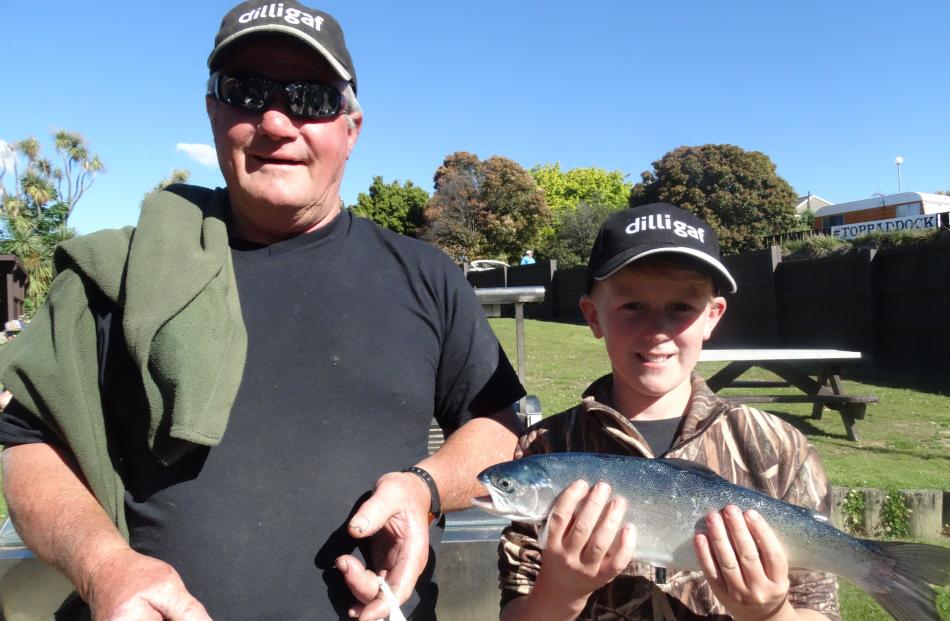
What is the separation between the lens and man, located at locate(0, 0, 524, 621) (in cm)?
191

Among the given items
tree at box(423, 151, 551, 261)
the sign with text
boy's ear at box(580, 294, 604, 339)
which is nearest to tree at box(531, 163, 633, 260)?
tree at box(423, 151, 551, 261)

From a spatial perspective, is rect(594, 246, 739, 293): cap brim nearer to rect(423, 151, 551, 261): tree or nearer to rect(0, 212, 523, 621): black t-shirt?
rect(0, 212, 523, 621): black t-shirt

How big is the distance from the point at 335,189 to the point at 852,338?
53.5 ft

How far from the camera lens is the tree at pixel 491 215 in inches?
1900

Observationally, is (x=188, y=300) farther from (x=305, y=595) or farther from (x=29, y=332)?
(x=305, y=595)

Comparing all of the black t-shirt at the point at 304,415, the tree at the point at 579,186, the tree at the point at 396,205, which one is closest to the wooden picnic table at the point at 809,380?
the black t-shirt at the point at 304,415

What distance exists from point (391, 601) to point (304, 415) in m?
0.57

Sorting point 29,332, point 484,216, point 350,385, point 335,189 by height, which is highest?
point 484,216

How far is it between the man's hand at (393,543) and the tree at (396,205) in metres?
54.3

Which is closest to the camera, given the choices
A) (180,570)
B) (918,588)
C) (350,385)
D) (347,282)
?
(918,588)

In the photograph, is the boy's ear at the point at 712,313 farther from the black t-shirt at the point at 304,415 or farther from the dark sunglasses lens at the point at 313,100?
the dark sunglasses lens at the point at 313,100

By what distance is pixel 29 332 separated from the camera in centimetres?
206

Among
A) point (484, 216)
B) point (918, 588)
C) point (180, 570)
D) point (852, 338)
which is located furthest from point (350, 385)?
point (484, 216)

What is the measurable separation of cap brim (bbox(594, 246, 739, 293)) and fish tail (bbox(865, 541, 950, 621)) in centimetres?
90
